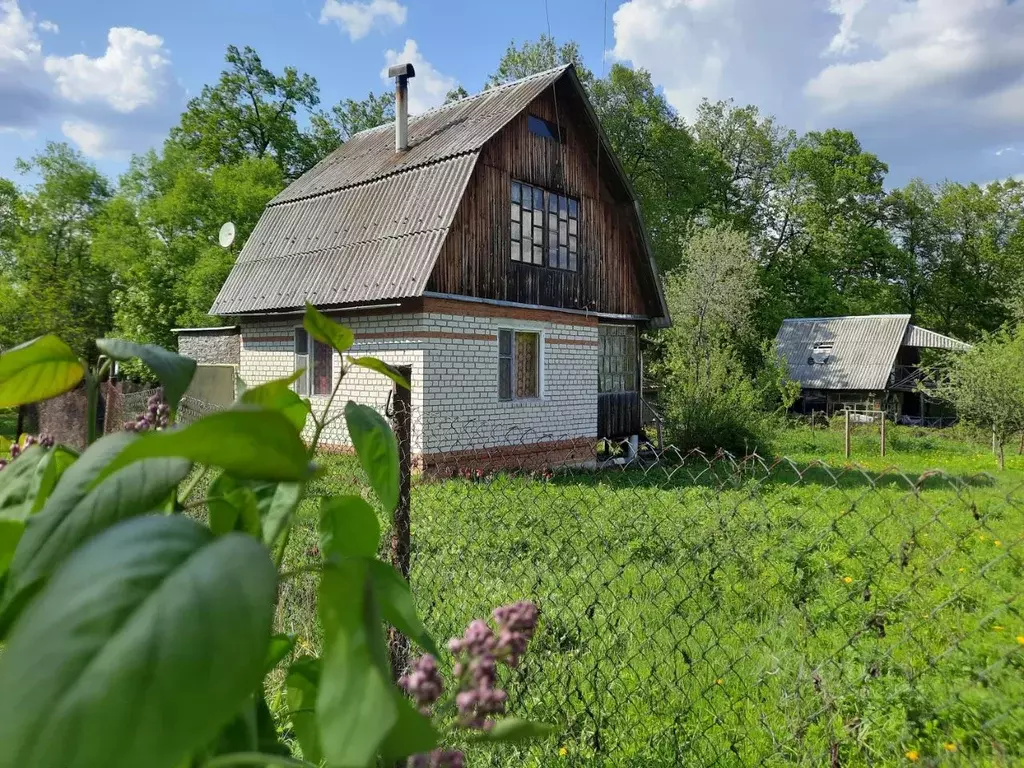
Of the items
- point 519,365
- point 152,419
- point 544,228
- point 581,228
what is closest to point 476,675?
point 152,419

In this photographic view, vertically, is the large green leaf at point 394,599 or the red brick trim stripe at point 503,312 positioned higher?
the red brick trim stripe at point 503,312

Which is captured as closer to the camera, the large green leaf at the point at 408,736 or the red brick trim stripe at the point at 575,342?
the large green leaf at the point at 408,736

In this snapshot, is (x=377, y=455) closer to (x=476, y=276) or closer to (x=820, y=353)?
(x=476, y=276)

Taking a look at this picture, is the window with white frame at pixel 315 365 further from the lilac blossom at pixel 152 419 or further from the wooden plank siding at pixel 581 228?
the lilac blossom at pixel 152 419

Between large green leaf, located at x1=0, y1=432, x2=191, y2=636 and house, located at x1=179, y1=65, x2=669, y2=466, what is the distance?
393 inches

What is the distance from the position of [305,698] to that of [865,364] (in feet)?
116

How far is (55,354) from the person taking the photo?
771mm

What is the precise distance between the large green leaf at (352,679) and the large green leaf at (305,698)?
333 mm

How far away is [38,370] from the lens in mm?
773

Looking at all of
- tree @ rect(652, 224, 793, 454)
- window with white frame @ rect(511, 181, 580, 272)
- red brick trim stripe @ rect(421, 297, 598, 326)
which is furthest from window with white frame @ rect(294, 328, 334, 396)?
tree @ rect(652, 224, 793, 454)

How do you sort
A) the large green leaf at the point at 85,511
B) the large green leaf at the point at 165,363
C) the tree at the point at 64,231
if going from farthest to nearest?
the tree at the point at 64,231 < the large green leaf at the point at 165,363 < the large green leaf at the point at 85,511

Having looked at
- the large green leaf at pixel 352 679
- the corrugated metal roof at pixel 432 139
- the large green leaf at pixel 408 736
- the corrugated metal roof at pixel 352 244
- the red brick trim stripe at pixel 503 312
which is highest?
the corrugated metal roof at pixel 432 139

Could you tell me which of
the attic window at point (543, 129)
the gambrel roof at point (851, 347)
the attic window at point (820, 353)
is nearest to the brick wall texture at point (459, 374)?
the attic window at point (543, 129)

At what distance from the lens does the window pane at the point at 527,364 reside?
13469 millimetres
